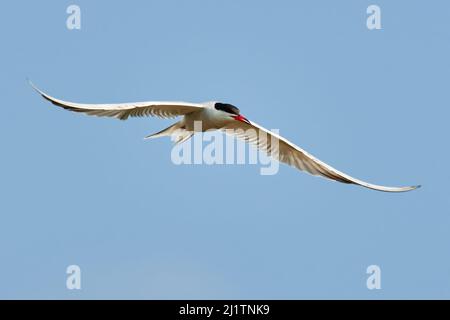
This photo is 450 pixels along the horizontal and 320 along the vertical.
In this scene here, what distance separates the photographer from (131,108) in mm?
12953

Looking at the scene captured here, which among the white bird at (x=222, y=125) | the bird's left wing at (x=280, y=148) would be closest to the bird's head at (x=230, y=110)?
the white bird at (x=222, y=125)

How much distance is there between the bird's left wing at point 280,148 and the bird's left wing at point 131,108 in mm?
1254

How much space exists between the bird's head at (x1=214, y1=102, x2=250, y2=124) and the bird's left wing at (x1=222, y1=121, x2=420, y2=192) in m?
0.26

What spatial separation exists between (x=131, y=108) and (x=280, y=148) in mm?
3162

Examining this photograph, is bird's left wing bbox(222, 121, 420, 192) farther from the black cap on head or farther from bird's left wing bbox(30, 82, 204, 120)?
bird's left wing bbox(30, 82, 204, 120)

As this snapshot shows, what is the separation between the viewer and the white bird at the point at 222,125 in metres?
12.8

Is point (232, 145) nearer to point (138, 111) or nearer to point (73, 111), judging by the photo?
point (138, 111)

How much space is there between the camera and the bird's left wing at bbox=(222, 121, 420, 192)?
14541 millimetres

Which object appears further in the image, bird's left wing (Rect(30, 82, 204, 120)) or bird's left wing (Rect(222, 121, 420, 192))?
bird's left wing (Rect(222, 121, 420, 192))

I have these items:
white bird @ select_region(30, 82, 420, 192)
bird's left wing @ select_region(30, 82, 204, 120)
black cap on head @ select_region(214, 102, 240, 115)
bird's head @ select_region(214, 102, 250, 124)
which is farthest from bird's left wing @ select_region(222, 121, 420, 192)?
bird's left wing @ select_region(30, 82, 204, 120)

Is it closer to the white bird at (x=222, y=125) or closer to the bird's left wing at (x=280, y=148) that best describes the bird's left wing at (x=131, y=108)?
the white bird at (x=222, y=125)

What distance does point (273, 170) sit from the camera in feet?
49.0
